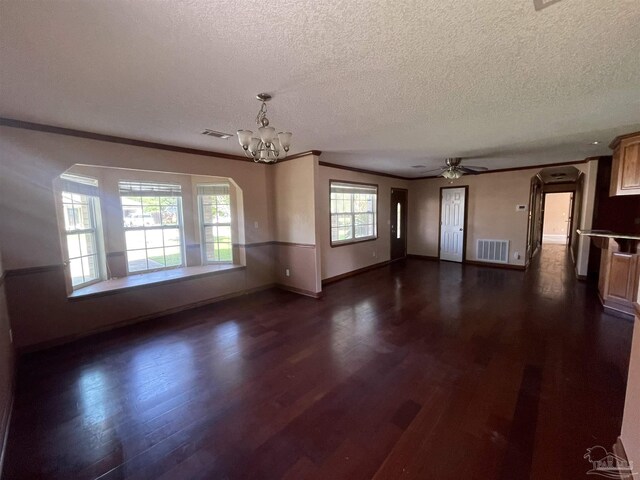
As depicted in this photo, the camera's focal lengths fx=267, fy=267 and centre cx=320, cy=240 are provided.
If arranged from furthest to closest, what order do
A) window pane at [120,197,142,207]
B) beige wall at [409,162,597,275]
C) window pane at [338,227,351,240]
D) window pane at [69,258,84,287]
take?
beige wall at [409,162,597,275]
window pane at [338,227,351,240]
window pane at [120,197,142,207]
window pane at [69,258,84,287]

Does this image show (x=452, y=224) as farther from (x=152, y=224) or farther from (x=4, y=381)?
(x=4, y=381)

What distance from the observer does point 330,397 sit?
210cm

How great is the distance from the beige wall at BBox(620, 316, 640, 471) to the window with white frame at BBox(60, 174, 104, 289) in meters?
5.13

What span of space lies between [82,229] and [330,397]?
3.96 metres

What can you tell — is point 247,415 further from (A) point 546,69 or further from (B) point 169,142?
(B) point 169,142

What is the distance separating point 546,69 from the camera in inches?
71.0

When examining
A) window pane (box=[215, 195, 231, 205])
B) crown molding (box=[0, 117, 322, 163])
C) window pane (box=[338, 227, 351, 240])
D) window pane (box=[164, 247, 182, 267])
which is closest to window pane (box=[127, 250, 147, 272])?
window pane (box=[164, 247, 182, 267])

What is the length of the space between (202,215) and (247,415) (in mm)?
3863

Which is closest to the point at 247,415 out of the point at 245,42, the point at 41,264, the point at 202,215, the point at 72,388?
the point at 72,388

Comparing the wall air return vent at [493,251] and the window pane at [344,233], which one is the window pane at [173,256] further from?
the wall air return vent at [493,251]

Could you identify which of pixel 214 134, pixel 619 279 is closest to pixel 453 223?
pixel 619 279

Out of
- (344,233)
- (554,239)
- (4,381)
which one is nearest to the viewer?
(4,381)

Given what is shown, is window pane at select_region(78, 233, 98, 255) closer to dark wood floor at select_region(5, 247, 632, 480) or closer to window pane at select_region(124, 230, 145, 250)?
window pane at select_region(124, 230, 145, 250)

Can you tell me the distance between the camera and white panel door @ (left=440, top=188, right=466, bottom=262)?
6.91m
